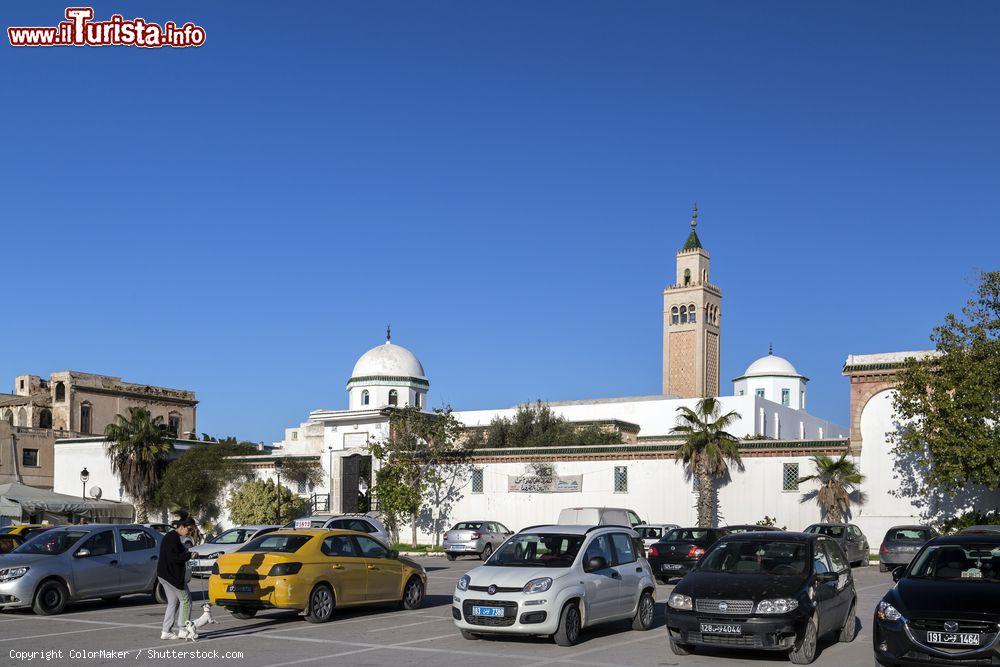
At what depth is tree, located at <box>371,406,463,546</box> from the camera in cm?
4631

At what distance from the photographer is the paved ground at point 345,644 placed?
12727mm

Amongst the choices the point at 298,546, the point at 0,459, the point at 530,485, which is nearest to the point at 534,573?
the point at 298,546

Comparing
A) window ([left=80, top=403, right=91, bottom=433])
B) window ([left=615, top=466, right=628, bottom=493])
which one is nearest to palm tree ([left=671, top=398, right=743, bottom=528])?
window ([left=615, top=466, right=628, bottom=493])

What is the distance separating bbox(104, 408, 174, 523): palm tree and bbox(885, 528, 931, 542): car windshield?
36.3 m

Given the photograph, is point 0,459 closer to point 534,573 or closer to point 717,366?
point 534,573

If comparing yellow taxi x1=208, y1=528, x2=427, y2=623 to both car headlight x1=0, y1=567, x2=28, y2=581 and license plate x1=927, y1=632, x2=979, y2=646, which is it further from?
license plate x1=927, y1=632, x2=979, y2=646

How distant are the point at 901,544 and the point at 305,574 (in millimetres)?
20310

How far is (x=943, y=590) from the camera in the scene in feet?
38.3

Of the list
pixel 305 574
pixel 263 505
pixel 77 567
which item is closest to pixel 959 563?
pixel 305 574

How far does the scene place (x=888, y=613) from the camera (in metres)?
11.5

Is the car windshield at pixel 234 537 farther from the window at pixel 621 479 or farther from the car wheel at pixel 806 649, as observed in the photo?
the window at pixel 621 479

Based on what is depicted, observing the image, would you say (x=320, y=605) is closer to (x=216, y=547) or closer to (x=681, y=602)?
(x=681, y=602)

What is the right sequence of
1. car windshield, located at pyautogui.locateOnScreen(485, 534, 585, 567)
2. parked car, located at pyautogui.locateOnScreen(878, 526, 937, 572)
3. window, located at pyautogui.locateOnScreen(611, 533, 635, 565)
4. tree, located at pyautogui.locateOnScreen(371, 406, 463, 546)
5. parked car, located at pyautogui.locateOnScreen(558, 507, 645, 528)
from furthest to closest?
tree, located at pyautogui.locateOnScreen(371, 406, 463, 546), parked car, located at pyautogui.locateOnScreen(558, 507, 645, 528), parked car, located at pyautogui.locateOnScreen(878, 526, 937, 572), window, located at pyautogui.locateOnScreen(611, 533, 635, 565), car windshield, located at pyautogui.locateOnScreen(485, 534, 585, 567)

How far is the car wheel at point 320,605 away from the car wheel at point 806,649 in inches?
287
